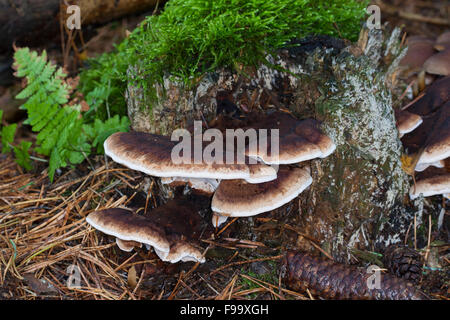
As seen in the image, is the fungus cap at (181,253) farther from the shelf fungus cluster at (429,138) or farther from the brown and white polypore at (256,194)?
the shelf fungus cluster at (429,138)

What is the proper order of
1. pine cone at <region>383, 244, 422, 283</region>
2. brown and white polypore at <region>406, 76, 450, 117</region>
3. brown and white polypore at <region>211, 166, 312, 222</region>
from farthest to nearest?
brown and white polypore at <region>406, 76, 450, 117</region>, pine cone at <region>383, 244, 422, 283</region>, brown and white polypore at <region>211, 166, 312, 222</region>

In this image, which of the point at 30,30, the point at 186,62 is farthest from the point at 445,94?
the point at 30,30

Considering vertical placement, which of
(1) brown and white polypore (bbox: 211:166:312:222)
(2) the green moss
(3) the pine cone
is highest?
(2) the green moss

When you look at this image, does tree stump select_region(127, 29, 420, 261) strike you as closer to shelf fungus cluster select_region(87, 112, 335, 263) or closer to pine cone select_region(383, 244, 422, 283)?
pine cone select_region(383, 244, 422, 283)

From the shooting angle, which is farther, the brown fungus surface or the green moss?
the green moss

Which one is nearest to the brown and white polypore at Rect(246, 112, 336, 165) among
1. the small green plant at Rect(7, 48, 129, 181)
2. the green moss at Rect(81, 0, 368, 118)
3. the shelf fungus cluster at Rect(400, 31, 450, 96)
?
the green moss at Rect(81, 0, 368, 118)

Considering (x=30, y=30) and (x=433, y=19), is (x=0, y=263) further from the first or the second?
(x=433, y=19)
